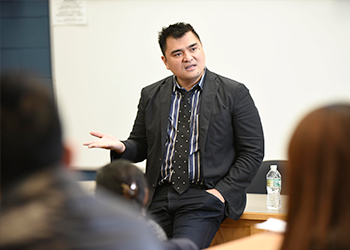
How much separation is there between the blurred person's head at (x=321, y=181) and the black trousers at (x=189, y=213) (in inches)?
51.4

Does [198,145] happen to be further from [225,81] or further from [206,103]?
[225,81]

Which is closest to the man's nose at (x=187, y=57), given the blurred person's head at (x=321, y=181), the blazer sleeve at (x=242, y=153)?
the blazer sleeve at (x=242, y=153)

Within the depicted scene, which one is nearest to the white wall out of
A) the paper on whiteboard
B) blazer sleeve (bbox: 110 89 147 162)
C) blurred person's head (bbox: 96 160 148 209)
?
the paper on whiteboard

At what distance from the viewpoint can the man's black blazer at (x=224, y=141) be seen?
2090mm

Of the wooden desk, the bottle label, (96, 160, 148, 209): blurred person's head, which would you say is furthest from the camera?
the bottle label

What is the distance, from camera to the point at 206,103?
218 centimetres

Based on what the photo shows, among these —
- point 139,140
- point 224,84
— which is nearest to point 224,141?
point 224,84

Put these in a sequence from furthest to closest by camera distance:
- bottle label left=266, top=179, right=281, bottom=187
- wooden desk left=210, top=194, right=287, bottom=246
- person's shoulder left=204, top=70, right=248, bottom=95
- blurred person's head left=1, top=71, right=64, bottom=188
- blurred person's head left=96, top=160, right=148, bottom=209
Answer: bottle label left=266, top=179, right=281, bottom=187
person's shoulder left=204, top=70, right=248, bottom=95
wooden desk left=210, top=194, right=287, bottom=246
blurred person's head left=96, top=160, right=148, bottom=209
blurred person's head left=1, top=71, right=64, bottom=188

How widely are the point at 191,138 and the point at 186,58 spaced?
1.59 feet

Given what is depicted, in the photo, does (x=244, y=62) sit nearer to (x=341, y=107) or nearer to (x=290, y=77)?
(x=290, y=77)

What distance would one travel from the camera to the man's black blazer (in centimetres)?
209

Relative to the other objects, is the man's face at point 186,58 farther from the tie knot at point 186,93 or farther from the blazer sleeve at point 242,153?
the blazer sleeve at point 242,153

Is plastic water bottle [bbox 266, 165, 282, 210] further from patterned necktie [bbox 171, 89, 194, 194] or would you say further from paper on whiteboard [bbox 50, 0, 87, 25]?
paper on whiteboard [bbox 50, 0, 87, 25]

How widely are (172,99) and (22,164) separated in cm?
175
